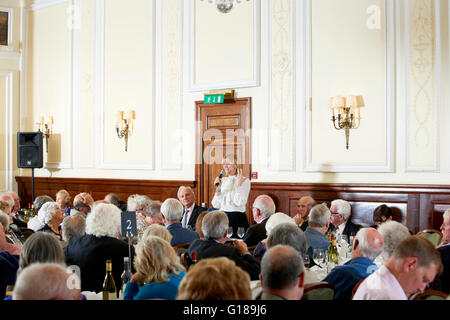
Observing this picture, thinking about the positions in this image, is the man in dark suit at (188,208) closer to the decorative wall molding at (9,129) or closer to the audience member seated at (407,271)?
the audience member seated at (407,271)

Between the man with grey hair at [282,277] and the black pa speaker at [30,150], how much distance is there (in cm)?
1052

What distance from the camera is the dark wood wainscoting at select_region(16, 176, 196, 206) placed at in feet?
33.6

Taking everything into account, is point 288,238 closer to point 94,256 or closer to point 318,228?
point 318,228

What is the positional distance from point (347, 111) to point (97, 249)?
5211mm

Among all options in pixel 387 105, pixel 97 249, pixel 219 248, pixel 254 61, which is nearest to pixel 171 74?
pixel 254 61

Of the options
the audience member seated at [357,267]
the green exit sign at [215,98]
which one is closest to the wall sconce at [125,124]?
the green exit sign at [215,98]

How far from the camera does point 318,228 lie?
16.5 ft

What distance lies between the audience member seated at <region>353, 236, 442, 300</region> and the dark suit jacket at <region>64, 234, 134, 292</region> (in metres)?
2.28

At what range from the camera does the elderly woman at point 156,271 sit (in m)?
2.93
